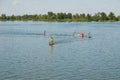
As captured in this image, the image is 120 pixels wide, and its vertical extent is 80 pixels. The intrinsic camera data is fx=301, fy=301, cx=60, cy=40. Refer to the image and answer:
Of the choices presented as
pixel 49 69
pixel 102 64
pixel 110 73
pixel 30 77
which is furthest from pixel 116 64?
pixel 30 77

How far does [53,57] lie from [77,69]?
12501 millimetres

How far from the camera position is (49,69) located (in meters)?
45.1

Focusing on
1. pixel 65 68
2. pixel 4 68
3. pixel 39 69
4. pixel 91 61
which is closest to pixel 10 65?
pixel 4 68

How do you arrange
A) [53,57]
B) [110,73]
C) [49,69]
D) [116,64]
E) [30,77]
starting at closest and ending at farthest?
[30,77]
[110,73]
[49,69]
[116,64]
[53,57]

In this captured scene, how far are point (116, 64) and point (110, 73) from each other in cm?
689

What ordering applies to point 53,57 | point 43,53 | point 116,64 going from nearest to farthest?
1. point 116,64
2. point 53,57
3. point 43,53

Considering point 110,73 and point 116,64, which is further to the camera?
point 116,64

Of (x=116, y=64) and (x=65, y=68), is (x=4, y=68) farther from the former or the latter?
(x=116, y=64)

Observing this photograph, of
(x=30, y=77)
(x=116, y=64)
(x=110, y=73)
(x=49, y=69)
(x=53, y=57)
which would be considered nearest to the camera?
(x=30, y=77)

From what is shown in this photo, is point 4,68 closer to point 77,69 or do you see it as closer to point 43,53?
point 77,69

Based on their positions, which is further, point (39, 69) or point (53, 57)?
point (53, 57)

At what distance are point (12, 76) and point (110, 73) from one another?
1361 centimetres

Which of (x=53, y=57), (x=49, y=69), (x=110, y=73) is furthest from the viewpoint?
(x=53, y=57)

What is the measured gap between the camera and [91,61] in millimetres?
51938
